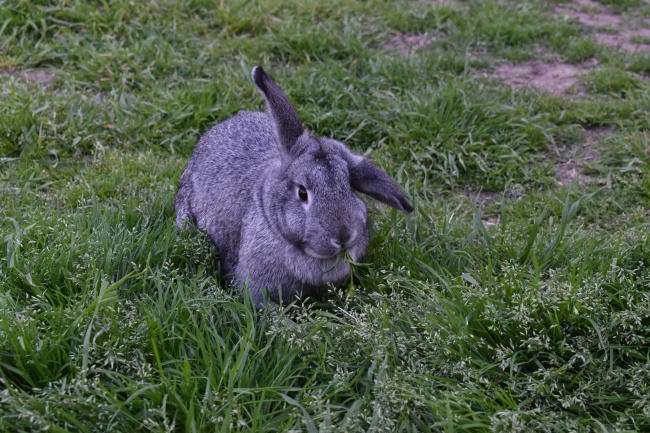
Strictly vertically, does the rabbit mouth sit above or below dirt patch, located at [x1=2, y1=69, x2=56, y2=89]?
below

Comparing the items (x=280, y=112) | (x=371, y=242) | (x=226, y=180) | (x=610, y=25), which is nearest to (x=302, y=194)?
(x=280, y=112)

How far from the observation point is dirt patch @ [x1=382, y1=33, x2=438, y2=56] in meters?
7.05

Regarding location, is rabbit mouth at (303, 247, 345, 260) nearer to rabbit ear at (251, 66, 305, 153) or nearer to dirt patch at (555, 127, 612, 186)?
rabbit ear at (251, 66, 305, 153)

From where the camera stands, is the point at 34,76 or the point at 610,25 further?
the point at 610,25

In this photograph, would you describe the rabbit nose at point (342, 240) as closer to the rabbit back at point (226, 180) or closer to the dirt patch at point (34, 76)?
the rabbit back at point (226, 180)

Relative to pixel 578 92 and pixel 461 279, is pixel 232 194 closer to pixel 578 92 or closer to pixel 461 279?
pixel 461 279

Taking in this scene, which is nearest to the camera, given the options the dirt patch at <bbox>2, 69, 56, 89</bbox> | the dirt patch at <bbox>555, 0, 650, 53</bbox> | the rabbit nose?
the rabbit nose

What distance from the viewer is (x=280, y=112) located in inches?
156

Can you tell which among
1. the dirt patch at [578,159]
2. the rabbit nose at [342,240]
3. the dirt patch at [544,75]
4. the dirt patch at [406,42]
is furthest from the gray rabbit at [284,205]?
the dirt patch at [544,75]

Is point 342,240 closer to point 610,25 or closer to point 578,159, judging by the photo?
point 578,159

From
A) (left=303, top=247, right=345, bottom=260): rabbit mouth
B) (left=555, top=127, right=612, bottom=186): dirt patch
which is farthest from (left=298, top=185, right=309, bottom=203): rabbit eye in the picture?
(left=555, top=127, right=612, bottom=186): dirt patch

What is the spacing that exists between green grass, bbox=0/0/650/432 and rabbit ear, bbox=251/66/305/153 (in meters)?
0.78

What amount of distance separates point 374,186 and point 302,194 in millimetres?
421

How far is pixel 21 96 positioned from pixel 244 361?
362 centimetres
